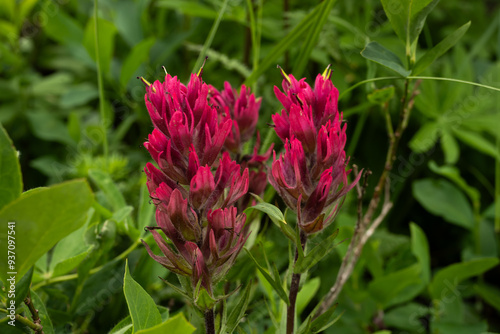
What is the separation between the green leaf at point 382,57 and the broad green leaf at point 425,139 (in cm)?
57

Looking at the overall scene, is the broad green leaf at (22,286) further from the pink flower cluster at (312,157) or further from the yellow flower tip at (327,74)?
the yellow flower tip at (327,74)

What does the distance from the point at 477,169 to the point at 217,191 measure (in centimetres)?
119

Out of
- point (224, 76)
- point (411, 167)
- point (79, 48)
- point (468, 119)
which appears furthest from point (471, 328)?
point (79, 48)

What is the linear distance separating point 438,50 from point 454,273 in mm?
516

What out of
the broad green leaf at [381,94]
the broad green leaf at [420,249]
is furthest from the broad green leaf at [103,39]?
the broad green leaf at [420,249]

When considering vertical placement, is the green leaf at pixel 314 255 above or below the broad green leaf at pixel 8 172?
below

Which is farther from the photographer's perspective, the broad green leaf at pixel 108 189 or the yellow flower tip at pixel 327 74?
the broad green leaf at pixel 108 189

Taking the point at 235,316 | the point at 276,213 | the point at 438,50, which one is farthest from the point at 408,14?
the point at 235,316

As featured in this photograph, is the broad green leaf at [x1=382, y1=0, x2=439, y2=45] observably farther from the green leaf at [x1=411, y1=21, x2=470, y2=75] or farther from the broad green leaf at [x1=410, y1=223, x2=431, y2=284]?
the broad green leaf at [x1=410, y1=223, x2=431, y2=284]

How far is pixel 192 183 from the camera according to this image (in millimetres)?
487

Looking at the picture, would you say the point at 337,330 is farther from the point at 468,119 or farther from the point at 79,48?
the point at 79,48

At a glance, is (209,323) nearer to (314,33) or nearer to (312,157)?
(312,157)

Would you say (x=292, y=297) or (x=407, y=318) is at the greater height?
(x=292, y=297)

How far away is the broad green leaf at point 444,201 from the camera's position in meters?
1.19
